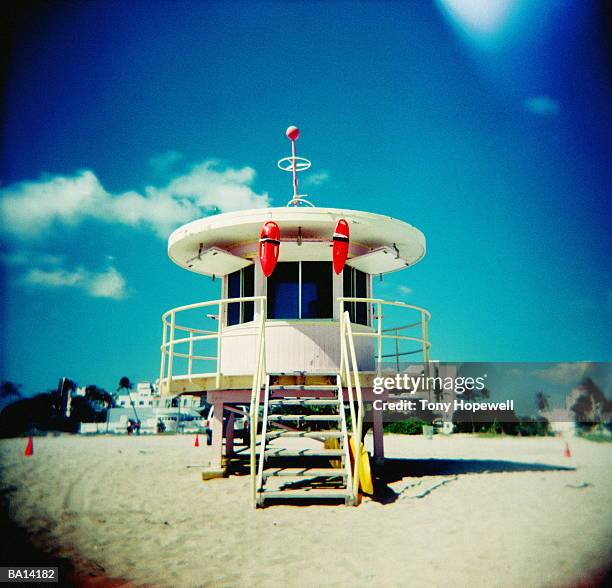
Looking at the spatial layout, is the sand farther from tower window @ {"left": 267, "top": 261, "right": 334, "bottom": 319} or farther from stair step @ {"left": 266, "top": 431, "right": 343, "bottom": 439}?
tower window @ {"left": 267, "top": 261, "right": 334, "bottom": 319}

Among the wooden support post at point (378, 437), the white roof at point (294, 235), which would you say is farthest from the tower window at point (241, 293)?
the wooden support post at point (378, 437)

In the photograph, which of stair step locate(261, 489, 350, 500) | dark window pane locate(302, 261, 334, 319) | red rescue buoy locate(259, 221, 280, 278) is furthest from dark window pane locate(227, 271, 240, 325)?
stair step locate(261, 489, 350, 500)

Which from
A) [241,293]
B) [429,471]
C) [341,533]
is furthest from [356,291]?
[341,533]

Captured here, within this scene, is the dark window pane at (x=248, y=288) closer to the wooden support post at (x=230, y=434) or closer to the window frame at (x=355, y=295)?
the window frame at (x=355, y=295)

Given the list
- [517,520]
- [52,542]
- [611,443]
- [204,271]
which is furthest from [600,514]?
[611,443]

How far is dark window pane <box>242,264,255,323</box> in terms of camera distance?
1009 centimetres

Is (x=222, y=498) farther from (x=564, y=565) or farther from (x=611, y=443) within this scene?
(x=611, y=443)

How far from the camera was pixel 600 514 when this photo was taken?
6.32 metres

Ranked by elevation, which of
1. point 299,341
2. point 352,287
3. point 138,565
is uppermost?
point 352,287

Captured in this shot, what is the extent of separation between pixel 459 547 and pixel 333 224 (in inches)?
216

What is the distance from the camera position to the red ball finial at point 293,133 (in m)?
10.3

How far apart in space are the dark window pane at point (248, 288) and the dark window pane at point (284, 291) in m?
0.46

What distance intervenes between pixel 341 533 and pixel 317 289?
4.96 m

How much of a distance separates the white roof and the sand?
4278 millimetres
